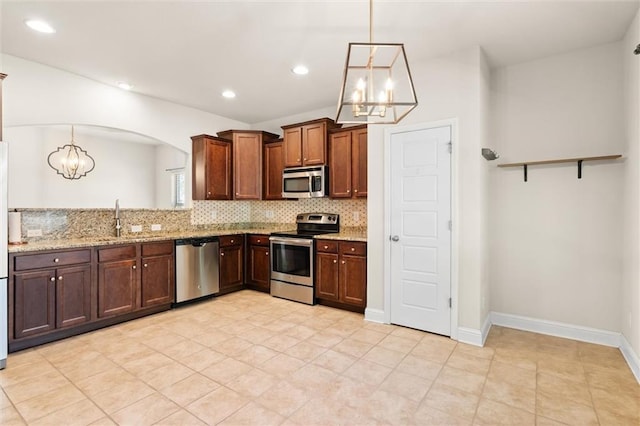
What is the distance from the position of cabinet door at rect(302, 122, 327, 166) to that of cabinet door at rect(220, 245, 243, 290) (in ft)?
5.73

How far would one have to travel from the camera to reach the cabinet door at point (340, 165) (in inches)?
173

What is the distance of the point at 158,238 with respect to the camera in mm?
3928

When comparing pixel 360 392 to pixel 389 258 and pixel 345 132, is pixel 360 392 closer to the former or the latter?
pixel 389 258

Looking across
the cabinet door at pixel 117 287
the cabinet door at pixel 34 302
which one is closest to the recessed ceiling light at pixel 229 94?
the cabinet door at pixel 117 287

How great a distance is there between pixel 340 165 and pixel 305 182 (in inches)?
24.3

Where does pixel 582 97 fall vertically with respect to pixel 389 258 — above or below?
above

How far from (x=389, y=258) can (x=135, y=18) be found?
329 cm

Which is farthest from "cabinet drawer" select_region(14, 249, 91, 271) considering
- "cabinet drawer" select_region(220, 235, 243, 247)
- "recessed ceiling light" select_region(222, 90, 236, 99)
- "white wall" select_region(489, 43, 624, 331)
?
"white wall" select_region(489, 43, 624, 331)

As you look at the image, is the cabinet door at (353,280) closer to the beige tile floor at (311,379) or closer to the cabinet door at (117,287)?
the beige tile floor at (311,379)

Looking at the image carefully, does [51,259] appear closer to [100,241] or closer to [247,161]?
[100,241]

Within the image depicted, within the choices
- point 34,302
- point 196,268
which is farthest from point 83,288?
point 196,268

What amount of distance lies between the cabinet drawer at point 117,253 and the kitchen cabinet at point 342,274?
7.39 ft

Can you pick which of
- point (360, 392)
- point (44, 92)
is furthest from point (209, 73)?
point (360, 392)

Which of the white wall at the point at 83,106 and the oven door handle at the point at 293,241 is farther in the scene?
the oven door handle at the point at 293,241
